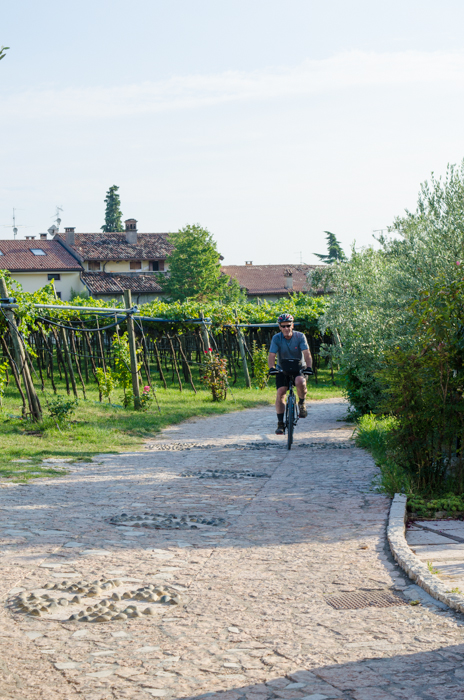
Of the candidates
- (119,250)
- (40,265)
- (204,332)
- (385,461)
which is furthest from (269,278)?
(385,461)

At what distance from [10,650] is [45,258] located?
6655 centimetres

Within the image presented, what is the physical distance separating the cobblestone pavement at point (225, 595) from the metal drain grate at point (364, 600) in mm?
65

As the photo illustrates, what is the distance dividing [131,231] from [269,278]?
15.4 metres

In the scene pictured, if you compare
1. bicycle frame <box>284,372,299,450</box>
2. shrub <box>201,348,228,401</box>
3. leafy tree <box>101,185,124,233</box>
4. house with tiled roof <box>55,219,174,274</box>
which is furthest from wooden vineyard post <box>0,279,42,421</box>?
leafy tree <box>101,185,124,233</box>

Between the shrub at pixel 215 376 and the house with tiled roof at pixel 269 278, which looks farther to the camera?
the house with tiled roof at pixel 269 278

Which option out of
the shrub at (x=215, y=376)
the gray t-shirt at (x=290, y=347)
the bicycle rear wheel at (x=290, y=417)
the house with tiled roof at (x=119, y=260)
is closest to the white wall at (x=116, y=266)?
the house with tiled roof at (x=119, y=260)

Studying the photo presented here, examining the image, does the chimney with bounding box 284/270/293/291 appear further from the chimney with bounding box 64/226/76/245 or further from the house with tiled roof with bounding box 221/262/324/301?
the chimney with bounding box 64/226/76/245

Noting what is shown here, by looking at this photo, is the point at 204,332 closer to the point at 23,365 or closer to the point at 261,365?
the point at 261,365

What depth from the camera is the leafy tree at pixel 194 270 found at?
66.2 metres

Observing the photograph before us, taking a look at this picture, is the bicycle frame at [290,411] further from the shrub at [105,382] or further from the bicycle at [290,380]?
the shrub at [105,382]

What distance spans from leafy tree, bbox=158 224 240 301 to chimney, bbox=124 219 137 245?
22.9ft

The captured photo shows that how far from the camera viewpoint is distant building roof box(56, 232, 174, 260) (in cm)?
6981

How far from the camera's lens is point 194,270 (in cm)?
6619

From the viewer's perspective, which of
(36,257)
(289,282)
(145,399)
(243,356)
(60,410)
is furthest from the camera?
(289,282)
